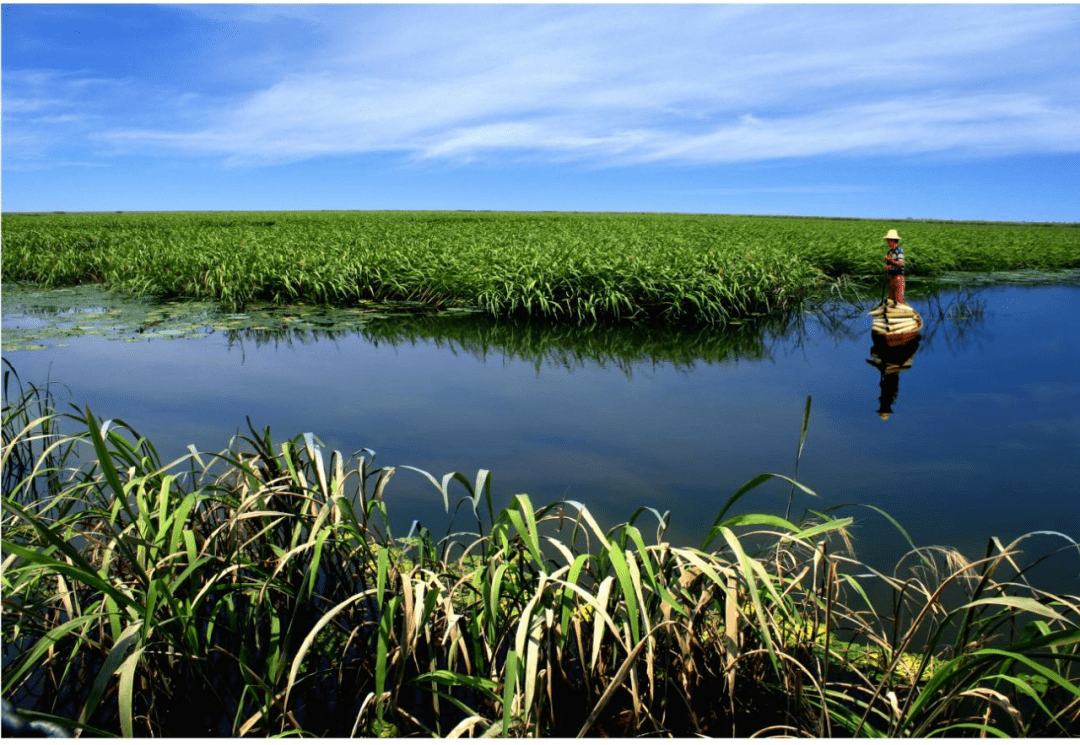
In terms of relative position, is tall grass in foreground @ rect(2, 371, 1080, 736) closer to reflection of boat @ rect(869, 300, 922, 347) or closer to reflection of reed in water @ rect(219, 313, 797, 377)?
reflection of reed in water @ rect(219, 313, 797, 377)

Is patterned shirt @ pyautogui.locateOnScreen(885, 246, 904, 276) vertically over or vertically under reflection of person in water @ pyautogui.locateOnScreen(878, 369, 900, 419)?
over

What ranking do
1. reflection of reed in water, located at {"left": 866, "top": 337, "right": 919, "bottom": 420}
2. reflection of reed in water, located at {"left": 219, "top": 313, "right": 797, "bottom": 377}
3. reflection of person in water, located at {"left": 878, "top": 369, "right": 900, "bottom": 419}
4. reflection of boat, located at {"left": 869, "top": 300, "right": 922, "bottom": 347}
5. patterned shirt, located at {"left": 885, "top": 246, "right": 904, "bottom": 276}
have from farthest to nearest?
reflection of boat, located at {"left": 869, "top": 300, "right": 922, "bottom": 347}, patterned shirt, located at {"left": 885, "top": 246, "right": 904, "bottom": 276}, reflection of reed in water, located at {"left": 219, "top": 313, "right": 797, "bottom": 377}, reflection of reed in water, located at {"left": 866, "top": 337, "right": 919, "bottom": 420}, reflection of person in water, located at {"left": 878, "top": 369, "right": 900, "bottom": 419}

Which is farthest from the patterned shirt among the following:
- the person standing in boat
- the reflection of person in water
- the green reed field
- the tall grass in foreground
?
the tall grass in foreground

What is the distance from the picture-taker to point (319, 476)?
2.59 metres

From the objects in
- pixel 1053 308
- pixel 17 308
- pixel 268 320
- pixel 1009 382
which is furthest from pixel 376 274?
pixel 1053 308

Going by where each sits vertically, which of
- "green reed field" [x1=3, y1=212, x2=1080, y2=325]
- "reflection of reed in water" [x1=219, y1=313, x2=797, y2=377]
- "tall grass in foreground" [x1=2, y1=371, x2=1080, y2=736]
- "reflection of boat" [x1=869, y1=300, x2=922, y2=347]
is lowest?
"tall grass in foreground" [x1=2, y1=371, x2=1080, y2=736]

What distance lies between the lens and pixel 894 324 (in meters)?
8.75

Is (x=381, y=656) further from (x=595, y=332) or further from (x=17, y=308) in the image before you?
(x=17, y=308)

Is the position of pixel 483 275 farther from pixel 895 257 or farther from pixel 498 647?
pixel 498 647

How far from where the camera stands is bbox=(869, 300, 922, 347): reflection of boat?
344 inches

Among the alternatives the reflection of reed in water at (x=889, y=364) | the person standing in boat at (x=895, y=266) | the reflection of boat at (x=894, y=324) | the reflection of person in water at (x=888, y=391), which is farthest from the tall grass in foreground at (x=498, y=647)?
the reflection of boat at (x=894, y=324)

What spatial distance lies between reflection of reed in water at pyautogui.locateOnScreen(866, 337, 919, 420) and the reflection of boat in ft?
0.30

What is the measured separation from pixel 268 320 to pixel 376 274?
2.36 meters

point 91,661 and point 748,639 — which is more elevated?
point 748,639
